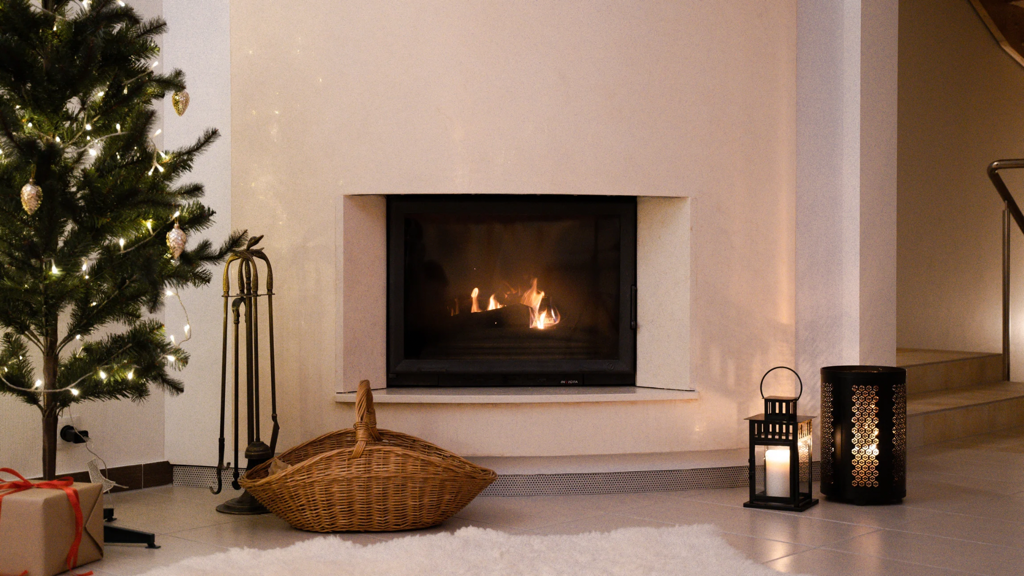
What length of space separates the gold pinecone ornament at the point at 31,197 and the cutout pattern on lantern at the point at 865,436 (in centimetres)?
278

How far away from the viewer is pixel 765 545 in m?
2.99

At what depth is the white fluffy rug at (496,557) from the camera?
261cm

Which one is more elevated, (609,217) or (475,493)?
(609,217)

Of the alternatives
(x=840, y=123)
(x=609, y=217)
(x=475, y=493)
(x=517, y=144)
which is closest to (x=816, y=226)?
(x=840, y=123)

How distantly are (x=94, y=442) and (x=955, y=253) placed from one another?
5.49 m

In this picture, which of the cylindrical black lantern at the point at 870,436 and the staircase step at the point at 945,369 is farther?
the staircase step at the point at 945,369

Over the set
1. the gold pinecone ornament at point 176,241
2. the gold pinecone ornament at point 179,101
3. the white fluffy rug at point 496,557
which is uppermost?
the gold pinecone ornament at point 179,101

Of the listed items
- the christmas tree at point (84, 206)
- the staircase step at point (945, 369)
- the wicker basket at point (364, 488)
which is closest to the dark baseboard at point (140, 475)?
the christmas tree at point (84, 206)

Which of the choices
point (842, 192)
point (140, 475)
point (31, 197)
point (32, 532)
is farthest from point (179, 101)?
point (842, 192)

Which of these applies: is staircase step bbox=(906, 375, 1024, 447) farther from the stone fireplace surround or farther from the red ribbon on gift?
the red ribbon on gift

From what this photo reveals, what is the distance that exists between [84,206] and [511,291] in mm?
1836

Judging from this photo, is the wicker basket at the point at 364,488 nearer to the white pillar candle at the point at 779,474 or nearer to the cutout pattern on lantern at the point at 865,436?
the white pillar candle at the point at 779,474

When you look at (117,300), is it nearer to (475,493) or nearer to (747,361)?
(475,493)

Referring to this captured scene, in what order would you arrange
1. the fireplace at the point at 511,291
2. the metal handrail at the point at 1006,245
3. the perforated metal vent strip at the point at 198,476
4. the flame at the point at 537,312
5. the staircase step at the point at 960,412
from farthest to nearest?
the metal handrail at the point at 1006,245
the staircase step at the point at 960,412
the flame at the point at 537,312
the fireplace at the point at 511,291
the perforated metal vent strip at the point at 198,476
